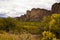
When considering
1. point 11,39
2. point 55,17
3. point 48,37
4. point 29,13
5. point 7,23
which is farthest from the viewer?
point 29,13

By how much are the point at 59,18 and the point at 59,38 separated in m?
3.54

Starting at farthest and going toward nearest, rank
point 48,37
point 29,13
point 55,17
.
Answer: point 29,13
point 55,17
point 48,37

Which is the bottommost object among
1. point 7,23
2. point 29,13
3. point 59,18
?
point 29,13

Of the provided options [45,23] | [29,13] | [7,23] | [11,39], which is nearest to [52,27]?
[45,23]

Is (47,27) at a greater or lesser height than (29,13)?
greater

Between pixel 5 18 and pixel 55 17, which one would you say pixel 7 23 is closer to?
pixel 5 18

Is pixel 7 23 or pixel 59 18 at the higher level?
pixel 59 18

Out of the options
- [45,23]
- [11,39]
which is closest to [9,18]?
[45,23]

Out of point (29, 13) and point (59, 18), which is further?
point (29, 13)

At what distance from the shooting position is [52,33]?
25.8 m

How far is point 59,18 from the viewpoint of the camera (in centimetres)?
2795

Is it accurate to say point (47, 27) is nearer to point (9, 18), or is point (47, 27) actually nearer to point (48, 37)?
point (48, 37)

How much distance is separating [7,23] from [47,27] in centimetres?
1104

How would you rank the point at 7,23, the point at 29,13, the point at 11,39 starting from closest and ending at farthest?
the point at 11,39 < the point at 7,23 < the point at 29,13
